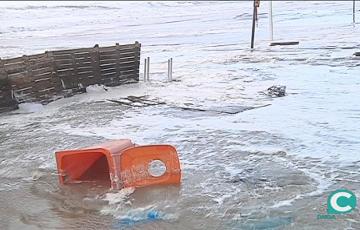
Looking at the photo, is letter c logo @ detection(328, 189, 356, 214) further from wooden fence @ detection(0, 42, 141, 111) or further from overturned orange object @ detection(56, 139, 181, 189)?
wooden fence @ detection(0, 42, 141, 111)

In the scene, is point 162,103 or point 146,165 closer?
point 146,165

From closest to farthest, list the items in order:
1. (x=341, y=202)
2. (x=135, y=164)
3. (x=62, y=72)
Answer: (x=341, y=202)
(x=135, y=164)
(x=62, y=72)

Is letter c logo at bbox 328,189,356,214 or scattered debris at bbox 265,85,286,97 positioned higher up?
scattered debris at bbox 265,85,286,97

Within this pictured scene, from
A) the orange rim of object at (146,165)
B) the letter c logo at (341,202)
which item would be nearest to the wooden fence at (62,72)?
the orange rim of object at (146,165)

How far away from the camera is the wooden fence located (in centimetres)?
1152

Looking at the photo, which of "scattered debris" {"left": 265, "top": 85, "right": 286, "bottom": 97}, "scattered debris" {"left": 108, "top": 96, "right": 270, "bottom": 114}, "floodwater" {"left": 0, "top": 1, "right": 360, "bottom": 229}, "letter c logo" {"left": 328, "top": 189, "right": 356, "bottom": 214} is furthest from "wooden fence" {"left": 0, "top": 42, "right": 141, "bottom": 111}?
"letter c logo" {"left": 328, "top": 189, "right": 356, "bottom": 214}

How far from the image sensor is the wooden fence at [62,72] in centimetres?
1152

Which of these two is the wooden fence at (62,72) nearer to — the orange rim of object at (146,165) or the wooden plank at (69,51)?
the wooden plank at (69,51)

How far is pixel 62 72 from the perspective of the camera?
12797mm

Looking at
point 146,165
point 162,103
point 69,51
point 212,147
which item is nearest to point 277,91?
point 162,103

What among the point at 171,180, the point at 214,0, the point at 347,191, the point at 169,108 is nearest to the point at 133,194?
the point at 171,180

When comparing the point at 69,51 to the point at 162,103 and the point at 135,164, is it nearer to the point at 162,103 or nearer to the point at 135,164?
the point at 162,103

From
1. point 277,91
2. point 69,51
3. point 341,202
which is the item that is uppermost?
point 69,51

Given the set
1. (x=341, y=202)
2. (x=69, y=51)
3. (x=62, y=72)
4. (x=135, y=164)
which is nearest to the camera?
(x=341, y=202)
